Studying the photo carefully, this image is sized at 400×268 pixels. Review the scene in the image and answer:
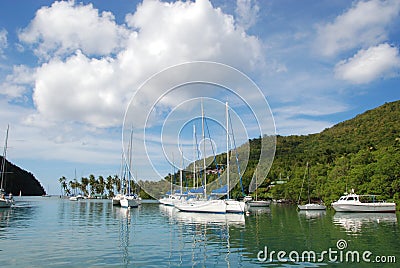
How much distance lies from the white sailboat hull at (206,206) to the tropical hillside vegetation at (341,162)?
11391 millimetres

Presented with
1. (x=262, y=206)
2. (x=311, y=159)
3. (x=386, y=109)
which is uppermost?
(x=386, y=109)

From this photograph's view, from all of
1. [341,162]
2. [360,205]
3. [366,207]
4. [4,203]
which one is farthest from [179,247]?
[341,162]

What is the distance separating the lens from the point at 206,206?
136 ft

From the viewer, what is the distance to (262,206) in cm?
7250

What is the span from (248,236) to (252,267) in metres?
8.89

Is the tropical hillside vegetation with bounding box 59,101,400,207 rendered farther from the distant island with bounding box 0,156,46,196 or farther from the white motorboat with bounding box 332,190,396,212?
the distant island with bounding box 0,156,46,196

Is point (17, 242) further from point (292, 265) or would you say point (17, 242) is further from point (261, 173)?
point (261, 173)

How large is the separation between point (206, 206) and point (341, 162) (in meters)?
38.1

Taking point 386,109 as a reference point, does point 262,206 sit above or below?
below

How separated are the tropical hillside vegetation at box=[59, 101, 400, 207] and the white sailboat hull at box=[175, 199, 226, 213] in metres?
11.4

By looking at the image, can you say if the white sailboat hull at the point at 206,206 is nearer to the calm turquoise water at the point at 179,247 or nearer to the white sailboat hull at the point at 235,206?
the white sailboat hull at the point at 235,206

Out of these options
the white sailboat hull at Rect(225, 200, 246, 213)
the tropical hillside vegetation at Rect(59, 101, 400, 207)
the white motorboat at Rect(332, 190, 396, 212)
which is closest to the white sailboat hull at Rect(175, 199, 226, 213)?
the white sailboat hull at Rect(225, 200, 246, 213)

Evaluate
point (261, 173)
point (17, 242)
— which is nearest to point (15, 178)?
point (261, 173)

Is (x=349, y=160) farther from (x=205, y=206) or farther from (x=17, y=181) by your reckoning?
(x=17, y=181)
